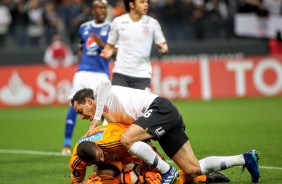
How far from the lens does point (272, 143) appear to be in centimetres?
1191

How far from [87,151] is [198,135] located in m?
6.46

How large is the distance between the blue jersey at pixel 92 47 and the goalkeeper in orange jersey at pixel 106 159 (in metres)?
4.04

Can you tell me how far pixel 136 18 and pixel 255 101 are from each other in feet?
32.8

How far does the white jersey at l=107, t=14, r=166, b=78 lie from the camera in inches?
444

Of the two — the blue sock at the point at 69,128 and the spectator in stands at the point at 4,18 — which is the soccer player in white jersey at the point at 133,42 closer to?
the blue sock at the point at 69,128

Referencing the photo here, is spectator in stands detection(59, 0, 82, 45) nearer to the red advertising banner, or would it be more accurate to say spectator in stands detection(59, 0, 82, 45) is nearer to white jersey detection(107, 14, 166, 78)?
the red advertising banner

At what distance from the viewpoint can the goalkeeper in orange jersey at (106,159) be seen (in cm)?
770

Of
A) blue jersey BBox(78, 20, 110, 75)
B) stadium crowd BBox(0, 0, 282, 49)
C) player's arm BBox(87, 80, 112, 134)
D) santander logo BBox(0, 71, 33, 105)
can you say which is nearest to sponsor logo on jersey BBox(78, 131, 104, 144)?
player's arm BBox(87, 80, 112, 134)

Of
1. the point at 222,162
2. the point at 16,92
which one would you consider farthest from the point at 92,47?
the point at 16,92

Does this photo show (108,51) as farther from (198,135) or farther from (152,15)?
(152,15)

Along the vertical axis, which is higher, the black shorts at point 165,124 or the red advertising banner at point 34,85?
the black shorts at point 165,124

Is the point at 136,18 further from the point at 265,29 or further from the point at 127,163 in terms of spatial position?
the point at 265,29

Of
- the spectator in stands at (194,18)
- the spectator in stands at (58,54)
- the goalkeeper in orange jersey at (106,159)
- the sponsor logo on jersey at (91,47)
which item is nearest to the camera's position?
the goalkeeper in orange jersey at (106,159)

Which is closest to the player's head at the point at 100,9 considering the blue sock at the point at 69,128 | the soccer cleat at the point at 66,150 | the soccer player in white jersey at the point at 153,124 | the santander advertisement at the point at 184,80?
the blue sock at the point at 69,128
